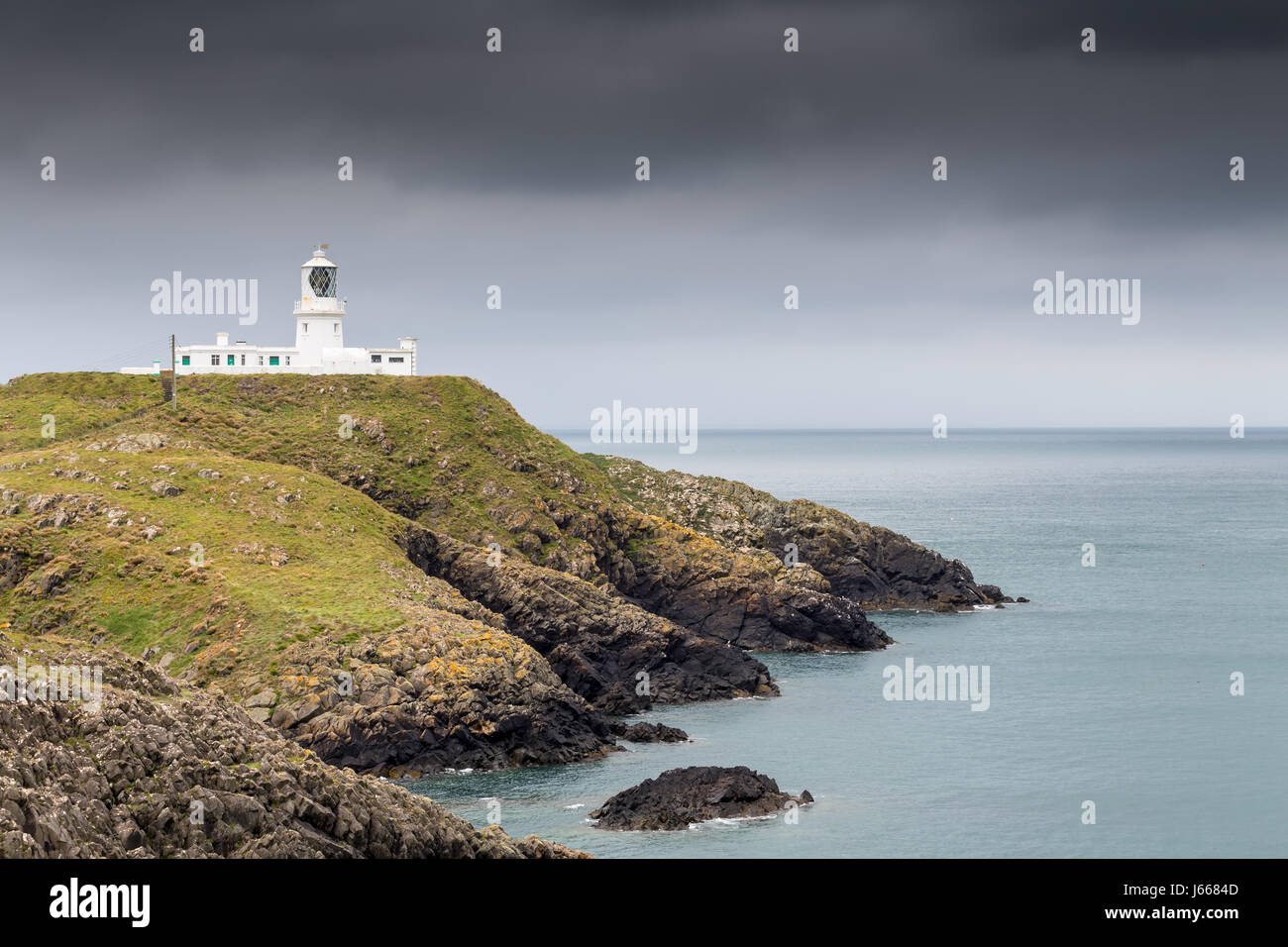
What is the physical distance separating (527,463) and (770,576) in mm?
19640

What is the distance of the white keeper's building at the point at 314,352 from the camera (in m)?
104

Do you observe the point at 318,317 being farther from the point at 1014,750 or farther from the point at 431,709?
the point at 1014,750

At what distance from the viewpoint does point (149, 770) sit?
3084cm

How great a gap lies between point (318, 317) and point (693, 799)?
68979 mm

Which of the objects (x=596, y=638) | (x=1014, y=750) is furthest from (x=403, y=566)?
(x=1014, y=750)

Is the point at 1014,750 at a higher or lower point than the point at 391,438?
lower

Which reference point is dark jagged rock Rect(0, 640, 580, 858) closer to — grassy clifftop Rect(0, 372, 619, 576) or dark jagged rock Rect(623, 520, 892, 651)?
grassy clifftop Rect(0, 372, 619, 576)

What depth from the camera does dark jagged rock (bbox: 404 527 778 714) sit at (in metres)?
69.9

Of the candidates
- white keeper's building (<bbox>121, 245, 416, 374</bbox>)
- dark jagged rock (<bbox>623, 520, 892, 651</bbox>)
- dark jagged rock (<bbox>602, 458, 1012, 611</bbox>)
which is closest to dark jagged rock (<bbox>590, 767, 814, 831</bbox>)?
dark jagged rock (<bbox>623, 520, 892, 651</bbox>)

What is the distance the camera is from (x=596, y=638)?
7288 cm

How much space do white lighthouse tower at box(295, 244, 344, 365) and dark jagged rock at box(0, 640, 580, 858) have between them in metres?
71.2

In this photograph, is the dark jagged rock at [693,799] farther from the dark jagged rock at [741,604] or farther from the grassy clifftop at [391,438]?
the dark jagged rock at [741,604]

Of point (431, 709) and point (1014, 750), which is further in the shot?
point (1014, 750)

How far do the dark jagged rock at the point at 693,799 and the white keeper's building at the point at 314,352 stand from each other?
63227 mm
